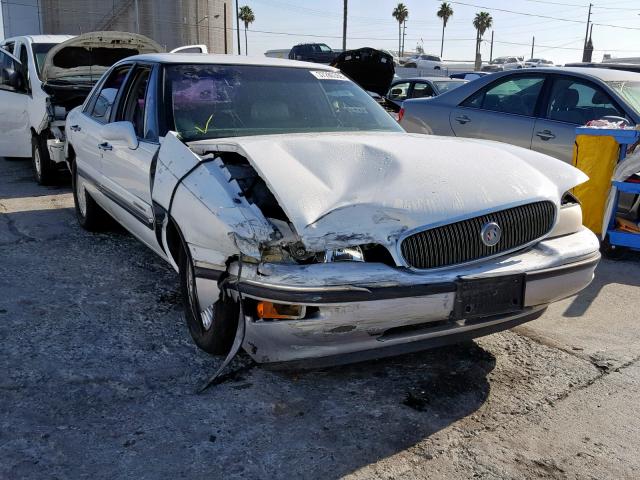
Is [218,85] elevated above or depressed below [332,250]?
above

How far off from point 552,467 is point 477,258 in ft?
2.94

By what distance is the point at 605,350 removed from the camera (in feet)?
11.3

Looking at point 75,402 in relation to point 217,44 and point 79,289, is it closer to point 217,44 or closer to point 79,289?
point 79,289

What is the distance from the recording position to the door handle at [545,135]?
613 cm

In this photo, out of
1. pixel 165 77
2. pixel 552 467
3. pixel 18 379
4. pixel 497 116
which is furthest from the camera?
pixel 497 116

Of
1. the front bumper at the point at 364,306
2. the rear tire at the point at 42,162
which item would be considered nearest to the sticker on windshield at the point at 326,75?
the front bumper at the point at 364,306

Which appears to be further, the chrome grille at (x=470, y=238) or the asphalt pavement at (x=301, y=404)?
the chrome grille at (x=470, y=238)

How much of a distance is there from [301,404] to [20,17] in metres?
45.8

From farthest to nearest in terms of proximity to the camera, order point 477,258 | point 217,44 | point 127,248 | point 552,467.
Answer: point 217,44 → point 127,248 → point 477,258 → point 552,467

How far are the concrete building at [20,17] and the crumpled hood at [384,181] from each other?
43349 millimetres

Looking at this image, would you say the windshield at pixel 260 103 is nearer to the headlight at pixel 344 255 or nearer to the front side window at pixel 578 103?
the headlight at pixel 344 255

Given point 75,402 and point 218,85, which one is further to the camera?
point 218,85

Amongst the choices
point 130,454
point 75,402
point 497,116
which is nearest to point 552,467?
point 130,454

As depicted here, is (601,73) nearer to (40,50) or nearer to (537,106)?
(537,106)
